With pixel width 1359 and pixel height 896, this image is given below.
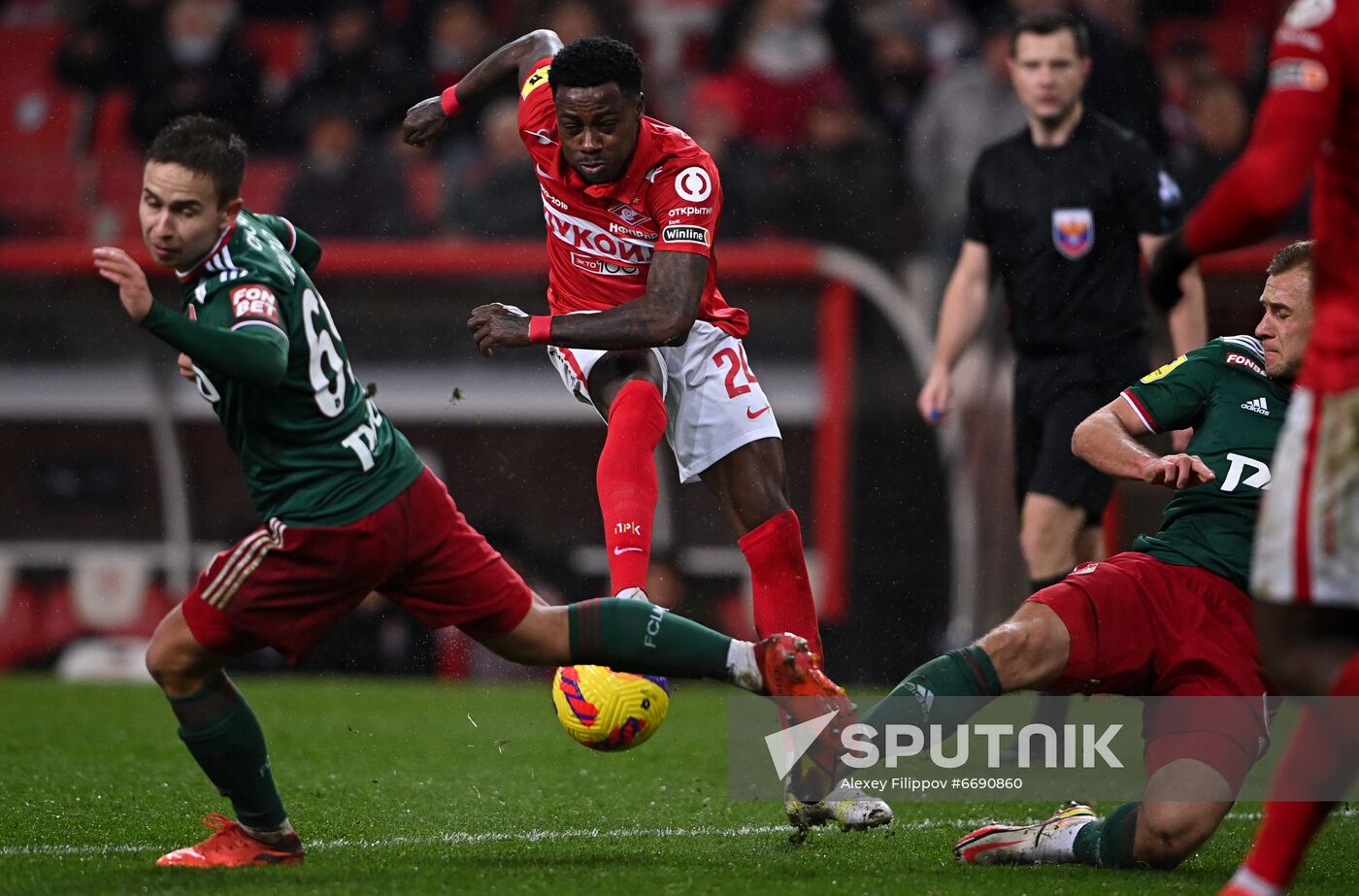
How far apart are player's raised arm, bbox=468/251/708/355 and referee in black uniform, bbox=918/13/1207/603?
1.88 meters

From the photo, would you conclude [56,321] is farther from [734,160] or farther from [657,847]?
[657,847]

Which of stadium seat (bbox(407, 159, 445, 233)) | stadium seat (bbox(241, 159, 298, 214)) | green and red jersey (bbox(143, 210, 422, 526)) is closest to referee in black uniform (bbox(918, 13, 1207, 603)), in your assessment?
green and red jersey (bbox(143, 210, 422, 526))

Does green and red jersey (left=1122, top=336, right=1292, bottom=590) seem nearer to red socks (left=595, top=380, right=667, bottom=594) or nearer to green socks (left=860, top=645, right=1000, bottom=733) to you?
green socks (left=860, top=645, right=1000, bottom=733)

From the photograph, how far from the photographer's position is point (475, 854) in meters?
4.26

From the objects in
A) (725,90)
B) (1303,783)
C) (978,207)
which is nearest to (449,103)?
(978,207)

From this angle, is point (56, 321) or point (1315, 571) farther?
point (56, 321)

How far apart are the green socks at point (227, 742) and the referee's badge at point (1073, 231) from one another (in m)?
3.77

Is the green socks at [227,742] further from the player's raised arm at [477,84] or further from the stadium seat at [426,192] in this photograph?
the stadium seat at [426,192]

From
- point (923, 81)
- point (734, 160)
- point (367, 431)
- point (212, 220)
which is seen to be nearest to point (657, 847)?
point (367, 431)

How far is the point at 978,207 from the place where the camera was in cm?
654

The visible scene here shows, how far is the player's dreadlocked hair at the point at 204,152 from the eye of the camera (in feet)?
12.8

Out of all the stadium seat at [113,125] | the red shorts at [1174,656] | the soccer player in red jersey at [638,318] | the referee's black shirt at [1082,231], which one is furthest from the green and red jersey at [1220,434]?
the stadium seat at [113,125]

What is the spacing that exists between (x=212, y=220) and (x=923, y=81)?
22.3ft

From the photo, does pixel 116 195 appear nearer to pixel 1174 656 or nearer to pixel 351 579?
pixel 351 579
